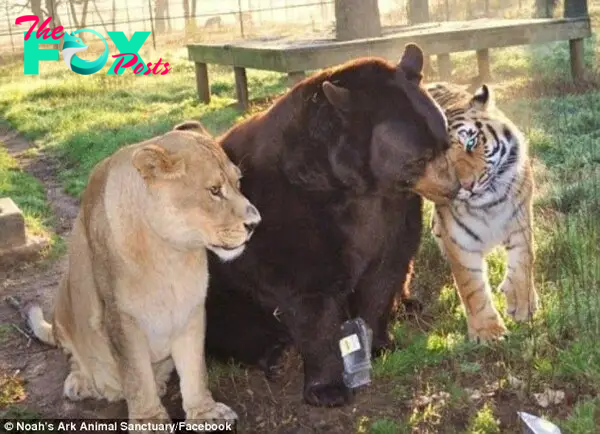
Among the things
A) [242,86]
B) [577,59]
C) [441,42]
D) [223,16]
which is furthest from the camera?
[223,16]

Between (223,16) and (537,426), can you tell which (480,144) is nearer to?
(537,426)

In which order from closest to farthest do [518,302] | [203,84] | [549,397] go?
[549,397] < [518,302] < [203,84]

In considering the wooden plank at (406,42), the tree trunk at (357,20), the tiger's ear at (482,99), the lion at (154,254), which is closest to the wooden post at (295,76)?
the wooden plank at (406,42)

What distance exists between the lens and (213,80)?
16.1 m

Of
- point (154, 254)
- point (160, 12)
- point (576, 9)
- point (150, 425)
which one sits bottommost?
point (150, 425)

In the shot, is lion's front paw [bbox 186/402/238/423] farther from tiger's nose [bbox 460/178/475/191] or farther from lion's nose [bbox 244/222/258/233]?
tiger's nose [bbox 460/178/475/191]

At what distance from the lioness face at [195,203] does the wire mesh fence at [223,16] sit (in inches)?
697

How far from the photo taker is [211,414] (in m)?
3.77

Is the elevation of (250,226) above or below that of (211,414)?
above

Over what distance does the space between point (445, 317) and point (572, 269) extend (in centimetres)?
76

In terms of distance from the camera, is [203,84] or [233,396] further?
[203,84]

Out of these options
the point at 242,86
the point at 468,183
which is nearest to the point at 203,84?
the point at 242,86

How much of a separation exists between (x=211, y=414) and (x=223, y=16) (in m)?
34.6

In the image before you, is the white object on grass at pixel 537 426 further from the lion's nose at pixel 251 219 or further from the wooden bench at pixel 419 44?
the wooden bench at pixel 419 44
